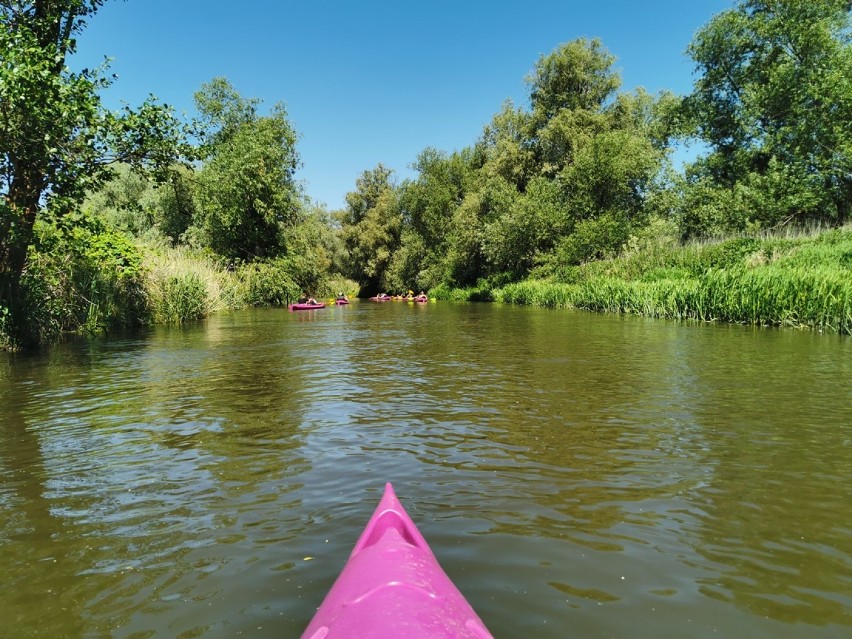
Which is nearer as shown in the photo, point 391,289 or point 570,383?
point 570,383

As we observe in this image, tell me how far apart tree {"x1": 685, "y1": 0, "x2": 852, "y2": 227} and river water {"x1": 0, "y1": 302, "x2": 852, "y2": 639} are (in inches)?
1064

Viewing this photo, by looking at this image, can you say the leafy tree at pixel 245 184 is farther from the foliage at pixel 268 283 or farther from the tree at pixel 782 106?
the tree at pixel 782 106

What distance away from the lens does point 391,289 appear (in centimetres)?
6531

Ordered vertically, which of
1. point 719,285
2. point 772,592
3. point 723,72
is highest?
point 723,72

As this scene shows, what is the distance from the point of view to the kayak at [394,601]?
1.93m

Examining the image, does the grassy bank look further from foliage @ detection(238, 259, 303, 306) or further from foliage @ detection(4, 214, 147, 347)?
foliage @ detection(238, 259, 303, 306)

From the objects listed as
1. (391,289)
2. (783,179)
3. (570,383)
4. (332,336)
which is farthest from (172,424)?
(391,289)

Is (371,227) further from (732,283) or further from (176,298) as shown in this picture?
(732,283)

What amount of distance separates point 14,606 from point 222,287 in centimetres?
3053

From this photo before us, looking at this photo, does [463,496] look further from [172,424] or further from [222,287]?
[222,287]

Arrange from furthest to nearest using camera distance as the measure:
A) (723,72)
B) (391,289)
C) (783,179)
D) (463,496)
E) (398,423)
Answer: (391,289)
(723,72)
(783,179)
(398,423)
(463,496)

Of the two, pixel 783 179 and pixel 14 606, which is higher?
pixel 783 179

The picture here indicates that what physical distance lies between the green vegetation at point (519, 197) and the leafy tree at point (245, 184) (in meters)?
0.18

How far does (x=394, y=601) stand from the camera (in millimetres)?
2109
